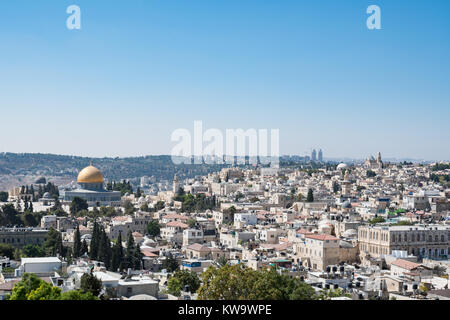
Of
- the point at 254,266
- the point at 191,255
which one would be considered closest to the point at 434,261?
the point at 254,266

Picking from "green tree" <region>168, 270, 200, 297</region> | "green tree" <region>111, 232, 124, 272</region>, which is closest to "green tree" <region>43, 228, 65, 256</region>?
"green tree" <region>111, 232, 124, 272</region>

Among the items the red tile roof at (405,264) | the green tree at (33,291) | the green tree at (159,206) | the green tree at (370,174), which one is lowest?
the red tile roof at (405,264)

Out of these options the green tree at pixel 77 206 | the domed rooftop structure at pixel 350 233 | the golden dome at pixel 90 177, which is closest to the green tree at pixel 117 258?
the domed rooftop structure at pixel 350 233

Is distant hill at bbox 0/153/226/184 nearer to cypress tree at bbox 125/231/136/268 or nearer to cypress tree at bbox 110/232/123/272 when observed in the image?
cypress tree at bbox 125/231/136/268

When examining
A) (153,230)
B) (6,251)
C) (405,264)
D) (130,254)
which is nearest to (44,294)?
(130,254)

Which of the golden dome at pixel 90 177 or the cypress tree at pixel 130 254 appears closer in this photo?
the cypress tree at pixel 130 254

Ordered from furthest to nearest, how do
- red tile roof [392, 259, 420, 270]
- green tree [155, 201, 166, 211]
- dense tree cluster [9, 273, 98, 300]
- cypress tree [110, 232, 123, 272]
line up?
green tree [155, 201, 166, 211]
cypress tree [110, 232, 123, 272]
red tile roof [392, 259, 420, 270]
dense tree cluster [9, 273, 98, 300]

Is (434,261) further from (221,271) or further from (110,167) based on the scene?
(110,167)

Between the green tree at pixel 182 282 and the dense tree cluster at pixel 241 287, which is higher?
the dense tree cluster at pixel 241 287

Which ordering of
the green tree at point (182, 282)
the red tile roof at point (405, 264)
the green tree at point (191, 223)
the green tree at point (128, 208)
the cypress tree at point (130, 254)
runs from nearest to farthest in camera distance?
the green tree at point (182, 282), the red tile roof at point (405, 264), the cypress tree at point (130, 254), the green tree at point (191, 223), the green tree at point (128, 208)

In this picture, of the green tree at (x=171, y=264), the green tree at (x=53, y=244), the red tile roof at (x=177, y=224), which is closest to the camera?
the green tree at (x=171, y=264)

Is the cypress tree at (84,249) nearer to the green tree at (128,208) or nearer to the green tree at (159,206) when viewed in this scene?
the green tree at (128,208)
